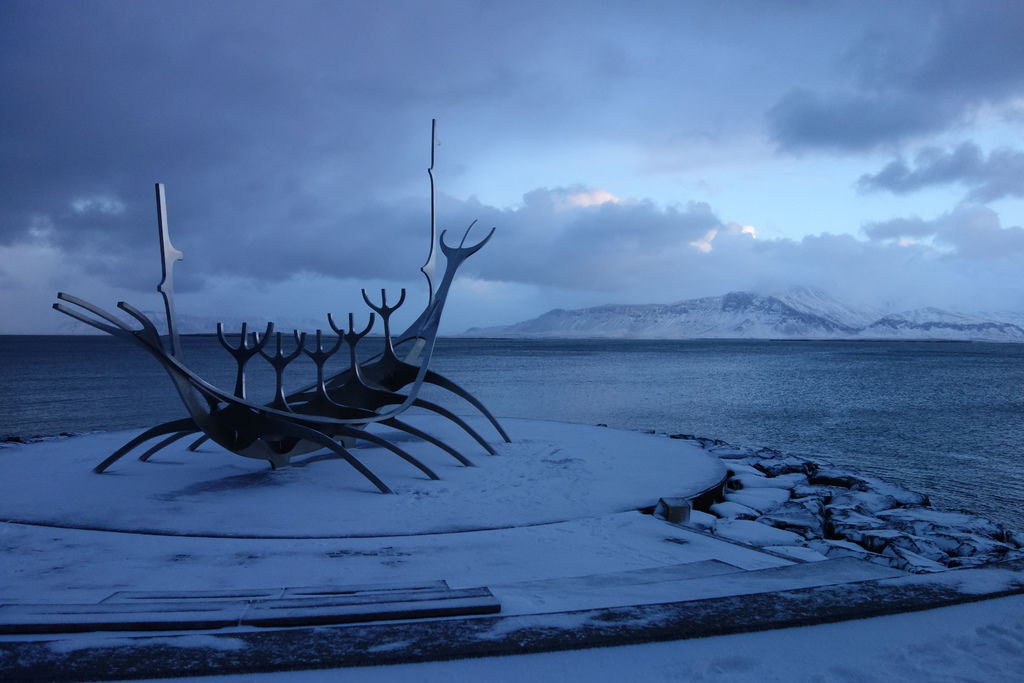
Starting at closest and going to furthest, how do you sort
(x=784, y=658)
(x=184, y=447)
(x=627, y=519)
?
1. (x=784, y=658)
2. (x=627, y=519)
3. (x=184, y=447)

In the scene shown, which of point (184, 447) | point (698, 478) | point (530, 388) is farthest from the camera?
point (530, 388)

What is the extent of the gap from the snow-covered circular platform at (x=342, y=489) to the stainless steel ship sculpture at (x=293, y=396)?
1.52 ft

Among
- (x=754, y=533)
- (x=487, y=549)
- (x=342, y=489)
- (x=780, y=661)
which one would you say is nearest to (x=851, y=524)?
(x=754, y=533)

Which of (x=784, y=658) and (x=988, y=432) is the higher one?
(x=784, y=658)

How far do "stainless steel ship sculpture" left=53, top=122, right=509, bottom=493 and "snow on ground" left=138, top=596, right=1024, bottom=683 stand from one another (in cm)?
639

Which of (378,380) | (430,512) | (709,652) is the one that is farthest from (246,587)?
(378,380)

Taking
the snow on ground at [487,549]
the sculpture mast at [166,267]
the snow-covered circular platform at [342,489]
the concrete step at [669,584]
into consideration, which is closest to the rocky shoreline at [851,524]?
the snow on ground at [487,549]

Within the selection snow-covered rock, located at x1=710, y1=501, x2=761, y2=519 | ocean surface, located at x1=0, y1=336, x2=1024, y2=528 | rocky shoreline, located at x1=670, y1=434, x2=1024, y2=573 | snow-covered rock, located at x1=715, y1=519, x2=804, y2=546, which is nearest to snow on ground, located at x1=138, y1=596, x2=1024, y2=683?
rocky shoreline, located at x1=670, y1=434, x2=1024, y2=573

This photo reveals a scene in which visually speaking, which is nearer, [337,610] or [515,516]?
[337,610]

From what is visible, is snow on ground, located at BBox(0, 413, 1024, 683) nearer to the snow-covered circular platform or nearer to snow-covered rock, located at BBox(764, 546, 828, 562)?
the snow-covered circular platform

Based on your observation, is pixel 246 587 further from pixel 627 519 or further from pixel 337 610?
pixel 627 519

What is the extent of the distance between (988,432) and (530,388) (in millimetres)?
26287

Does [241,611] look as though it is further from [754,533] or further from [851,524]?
[851,524]

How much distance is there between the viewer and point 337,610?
15.6 feet
